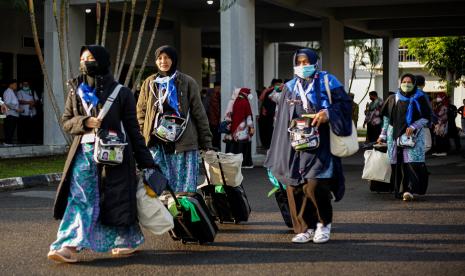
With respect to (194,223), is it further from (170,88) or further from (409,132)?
(409,132)

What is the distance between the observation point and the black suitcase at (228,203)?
934 cm

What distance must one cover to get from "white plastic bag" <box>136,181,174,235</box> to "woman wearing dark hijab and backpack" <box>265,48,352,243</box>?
4.48 ft

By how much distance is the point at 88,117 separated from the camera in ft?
23.3

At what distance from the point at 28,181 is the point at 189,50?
15.4 m

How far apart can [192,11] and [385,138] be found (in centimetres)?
1692

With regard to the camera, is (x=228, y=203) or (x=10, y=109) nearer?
(x=228, y=203)

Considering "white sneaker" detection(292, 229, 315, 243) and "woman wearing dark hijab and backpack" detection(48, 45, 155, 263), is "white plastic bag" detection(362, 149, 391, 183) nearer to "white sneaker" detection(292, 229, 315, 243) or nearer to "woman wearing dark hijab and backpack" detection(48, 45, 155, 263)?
"white sneaker" detection(292, 229, 315, 243)

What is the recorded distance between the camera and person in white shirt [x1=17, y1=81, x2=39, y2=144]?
872 inches

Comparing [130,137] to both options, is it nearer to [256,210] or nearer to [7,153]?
[256,210]

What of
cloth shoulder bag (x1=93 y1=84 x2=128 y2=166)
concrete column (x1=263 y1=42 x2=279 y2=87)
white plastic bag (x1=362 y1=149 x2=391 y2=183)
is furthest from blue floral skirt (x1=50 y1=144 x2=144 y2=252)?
concrete column (x1=263 y1=42 x2=279 y2=87)

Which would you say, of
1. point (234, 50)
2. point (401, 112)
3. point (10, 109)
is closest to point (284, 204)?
point (401, 112)

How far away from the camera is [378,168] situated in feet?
40.7

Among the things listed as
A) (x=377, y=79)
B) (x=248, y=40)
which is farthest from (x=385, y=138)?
(x=377, y=79)

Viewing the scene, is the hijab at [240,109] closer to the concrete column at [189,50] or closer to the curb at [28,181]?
the curb at [28,181]
